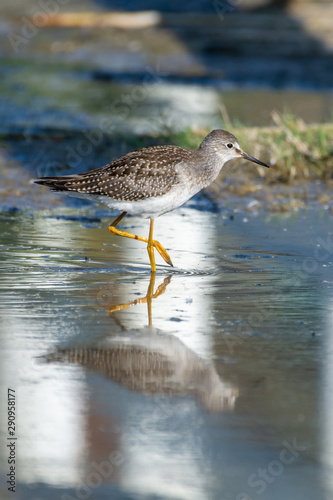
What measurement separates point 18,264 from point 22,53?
1913 cm

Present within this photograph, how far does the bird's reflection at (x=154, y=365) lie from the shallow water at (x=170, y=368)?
0.04ft

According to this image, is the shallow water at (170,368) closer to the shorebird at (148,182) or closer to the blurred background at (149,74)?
the shorebird at (148,182)

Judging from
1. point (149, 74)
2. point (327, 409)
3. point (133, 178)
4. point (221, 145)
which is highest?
point (327, 409)

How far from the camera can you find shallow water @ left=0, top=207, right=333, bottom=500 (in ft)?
14.1

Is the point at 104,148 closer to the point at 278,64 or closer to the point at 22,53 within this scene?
the point at 278,64

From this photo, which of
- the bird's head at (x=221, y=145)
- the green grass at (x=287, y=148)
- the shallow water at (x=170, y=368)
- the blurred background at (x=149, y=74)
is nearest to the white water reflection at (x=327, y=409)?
the shallow water at (x=170, y=368)

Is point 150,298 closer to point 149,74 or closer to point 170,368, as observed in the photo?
point 170,368

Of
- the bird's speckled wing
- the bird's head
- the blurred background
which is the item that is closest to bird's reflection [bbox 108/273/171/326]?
the bird's speckled wing

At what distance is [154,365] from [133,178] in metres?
3.21

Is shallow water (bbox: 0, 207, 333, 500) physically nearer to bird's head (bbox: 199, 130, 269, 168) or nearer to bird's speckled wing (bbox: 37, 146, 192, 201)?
bird's speckled wing (bbox: 37, 146, 192, 201)

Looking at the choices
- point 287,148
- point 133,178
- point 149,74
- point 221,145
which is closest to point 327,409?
point 133,178

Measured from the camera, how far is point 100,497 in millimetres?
4074

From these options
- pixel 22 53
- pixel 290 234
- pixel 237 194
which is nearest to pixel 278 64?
pixel 22 53

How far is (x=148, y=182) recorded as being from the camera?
27.4 ft
